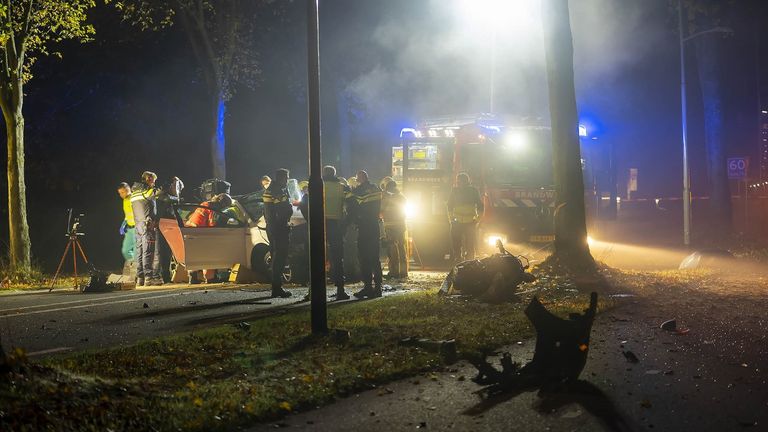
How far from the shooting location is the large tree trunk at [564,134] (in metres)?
14.3

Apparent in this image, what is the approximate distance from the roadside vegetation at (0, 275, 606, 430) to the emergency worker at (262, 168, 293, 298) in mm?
Result: 2122

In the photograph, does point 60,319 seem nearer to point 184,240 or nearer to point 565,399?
point 184,240

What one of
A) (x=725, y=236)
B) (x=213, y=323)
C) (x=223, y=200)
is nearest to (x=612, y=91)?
(x=725, y=236)

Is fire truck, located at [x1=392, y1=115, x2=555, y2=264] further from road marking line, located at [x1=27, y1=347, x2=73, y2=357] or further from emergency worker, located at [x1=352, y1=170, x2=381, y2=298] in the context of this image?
road marking line, located at [x1=27, y1=347, x2=73, y2=357]

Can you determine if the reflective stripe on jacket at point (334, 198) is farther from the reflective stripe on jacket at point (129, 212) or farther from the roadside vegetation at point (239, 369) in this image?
the reflective stripe on jacket at point (129, 212)

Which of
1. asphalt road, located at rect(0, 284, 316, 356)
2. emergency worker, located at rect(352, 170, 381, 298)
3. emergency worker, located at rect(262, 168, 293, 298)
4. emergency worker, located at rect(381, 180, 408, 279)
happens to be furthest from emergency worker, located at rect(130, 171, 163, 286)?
emergency worker, located at rect(352, 170, 381, 298)

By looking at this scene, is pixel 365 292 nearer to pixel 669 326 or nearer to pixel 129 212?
pixel 669 326

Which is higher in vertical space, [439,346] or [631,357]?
[439,346]

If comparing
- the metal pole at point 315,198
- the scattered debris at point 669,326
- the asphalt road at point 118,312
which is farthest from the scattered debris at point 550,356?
the asphalt road at point 118,312

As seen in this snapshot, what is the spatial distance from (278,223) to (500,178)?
8.43 meters

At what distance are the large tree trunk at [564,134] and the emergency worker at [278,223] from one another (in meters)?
4.71

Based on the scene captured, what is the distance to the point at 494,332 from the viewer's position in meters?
8.84

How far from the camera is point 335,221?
12641mm

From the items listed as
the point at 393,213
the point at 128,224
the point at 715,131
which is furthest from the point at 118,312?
A: the point at 715,131
